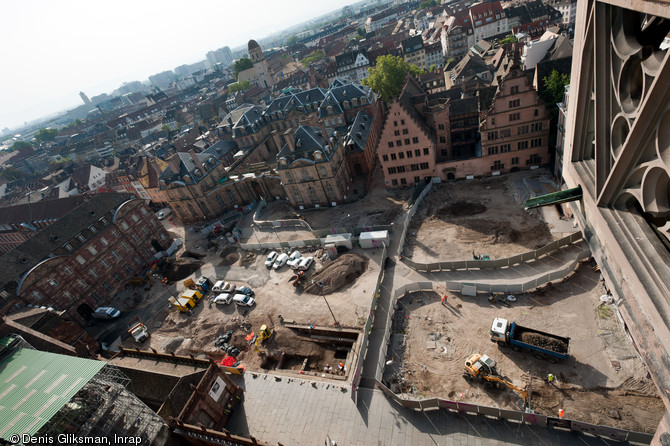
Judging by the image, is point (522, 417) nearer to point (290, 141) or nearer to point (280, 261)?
point (280, 261)

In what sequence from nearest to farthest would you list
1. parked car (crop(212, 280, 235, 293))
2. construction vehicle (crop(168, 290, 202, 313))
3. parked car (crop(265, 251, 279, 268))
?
1. construction vehicle (crop(168, 290, 202, 313))
2. parked car (crop(212, 280, 235, 293))
3. parked car (crop(265, 251, 279, 268))

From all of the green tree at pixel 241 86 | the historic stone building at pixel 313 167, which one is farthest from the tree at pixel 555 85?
the green tree at pixel 241 86

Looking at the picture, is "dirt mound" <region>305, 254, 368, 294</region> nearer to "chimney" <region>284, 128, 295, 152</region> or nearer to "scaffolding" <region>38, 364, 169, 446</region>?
"scaffolding" <region>38, 364, 169, 446</region>

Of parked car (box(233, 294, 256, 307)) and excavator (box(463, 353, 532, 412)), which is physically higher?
parked car (box(233, 294, 256, 307))

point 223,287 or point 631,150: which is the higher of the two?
point 631,150

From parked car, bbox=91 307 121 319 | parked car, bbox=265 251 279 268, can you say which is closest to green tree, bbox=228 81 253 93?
parked car, bbox=265 251 279 268

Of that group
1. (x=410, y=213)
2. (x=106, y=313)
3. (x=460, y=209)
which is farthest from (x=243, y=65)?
(x=460, y=209)

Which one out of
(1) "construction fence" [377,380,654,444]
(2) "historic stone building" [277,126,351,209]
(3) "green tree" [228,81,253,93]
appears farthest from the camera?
(3) "green tree" [228,81,253,93]
